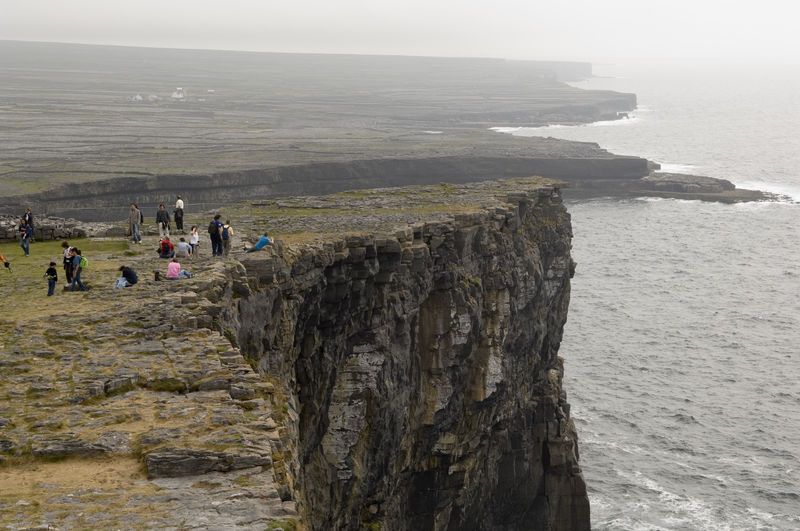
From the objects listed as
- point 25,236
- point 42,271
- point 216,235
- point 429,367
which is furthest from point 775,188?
point 42,271

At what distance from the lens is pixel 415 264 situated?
4528cm

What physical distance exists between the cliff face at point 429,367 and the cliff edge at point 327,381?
0.36 feet

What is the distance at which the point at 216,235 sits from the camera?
133 ft

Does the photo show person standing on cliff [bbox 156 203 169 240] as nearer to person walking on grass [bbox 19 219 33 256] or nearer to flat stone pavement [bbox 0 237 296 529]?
person walking on grass [bbox 19 219 33 256]

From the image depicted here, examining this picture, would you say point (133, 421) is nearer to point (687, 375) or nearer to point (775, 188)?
point (687, 375)

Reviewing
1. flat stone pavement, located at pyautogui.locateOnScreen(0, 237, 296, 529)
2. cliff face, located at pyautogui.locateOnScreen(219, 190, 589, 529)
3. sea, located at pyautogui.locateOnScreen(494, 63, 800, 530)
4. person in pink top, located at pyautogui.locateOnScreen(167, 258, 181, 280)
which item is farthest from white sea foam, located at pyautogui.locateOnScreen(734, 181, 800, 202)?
flat stone pavement, located at pyautogui.locateOnScreen(0, 237, 296, 529)

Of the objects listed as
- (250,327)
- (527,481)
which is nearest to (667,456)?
(527,481)

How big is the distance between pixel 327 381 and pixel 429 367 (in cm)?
807

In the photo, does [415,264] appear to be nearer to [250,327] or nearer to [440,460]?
[440,460]

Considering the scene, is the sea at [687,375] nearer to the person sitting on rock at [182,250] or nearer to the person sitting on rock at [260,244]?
the person sitting on rock at [260,244]

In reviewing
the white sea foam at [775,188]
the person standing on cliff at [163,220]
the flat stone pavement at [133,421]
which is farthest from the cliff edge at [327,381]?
the white sea foam at [775,188]

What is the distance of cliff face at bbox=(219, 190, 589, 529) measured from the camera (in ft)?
125

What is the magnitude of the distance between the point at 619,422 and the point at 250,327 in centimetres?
4449

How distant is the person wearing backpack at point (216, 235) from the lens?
1581 inches
